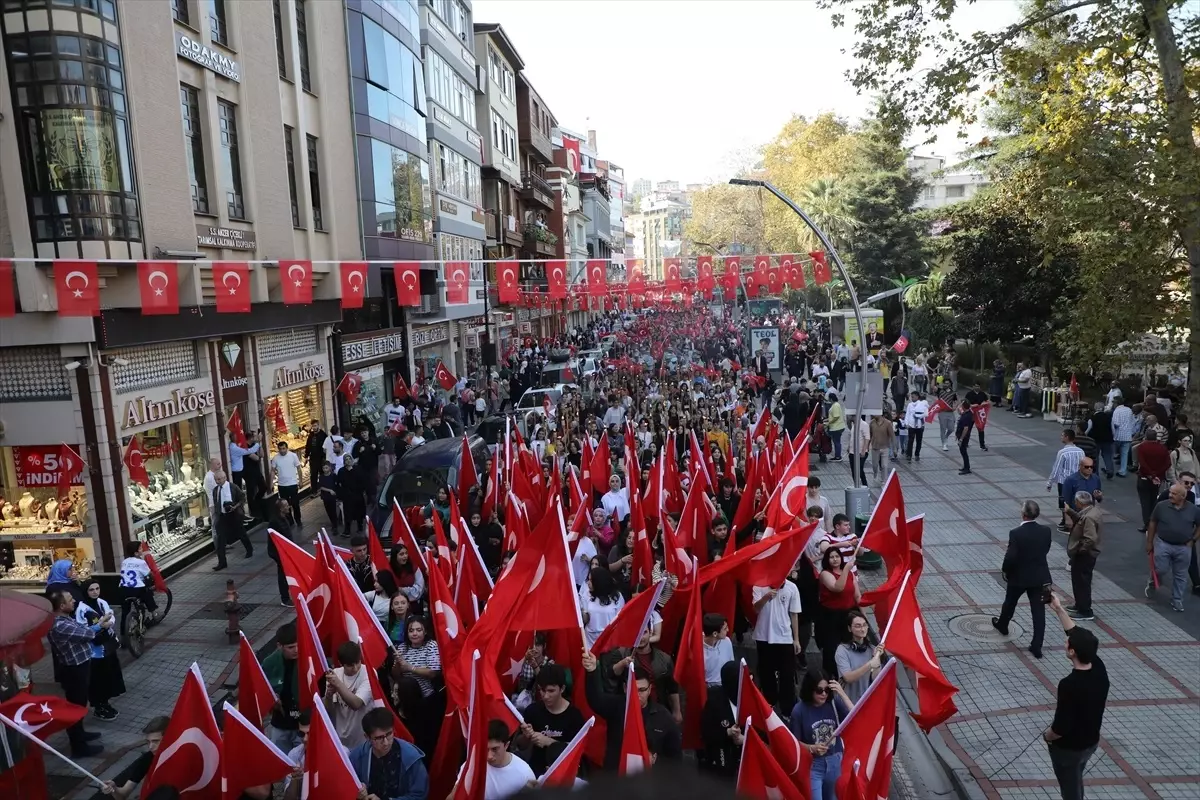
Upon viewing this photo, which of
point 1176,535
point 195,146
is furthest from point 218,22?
point 1176,535

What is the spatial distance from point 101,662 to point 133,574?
2.12m

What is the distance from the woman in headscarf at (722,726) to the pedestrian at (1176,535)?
6.40 meters

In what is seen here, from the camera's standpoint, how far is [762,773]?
5.16m

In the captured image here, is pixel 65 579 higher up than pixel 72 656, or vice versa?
pixel 65 579

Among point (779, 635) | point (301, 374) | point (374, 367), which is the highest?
point (301, 374)

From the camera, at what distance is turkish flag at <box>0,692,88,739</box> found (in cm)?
616

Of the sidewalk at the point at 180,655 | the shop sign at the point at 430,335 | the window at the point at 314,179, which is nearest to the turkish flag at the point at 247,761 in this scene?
the sidewalk at the point at 180,655

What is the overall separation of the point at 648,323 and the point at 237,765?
47763mm

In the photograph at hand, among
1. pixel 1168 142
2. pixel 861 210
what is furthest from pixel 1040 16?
pixel 861 210

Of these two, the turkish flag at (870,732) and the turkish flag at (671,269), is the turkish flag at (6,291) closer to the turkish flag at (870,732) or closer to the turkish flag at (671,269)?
the turkish flag at (870,732)

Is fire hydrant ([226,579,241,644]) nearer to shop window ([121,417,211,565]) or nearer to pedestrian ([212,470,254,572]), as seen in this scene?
pedestrian ([212,470,254,572])

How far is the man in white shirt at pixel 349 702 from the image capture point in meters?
6.12

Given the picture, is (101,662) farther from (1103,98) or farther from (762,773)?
(1103,98)

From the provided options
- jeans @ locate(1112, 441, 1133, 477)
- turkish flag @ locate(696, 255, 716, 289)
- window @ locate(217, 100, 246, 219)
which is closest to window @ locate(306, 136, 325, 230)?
window @ locate(217, 100, 246, 219)
